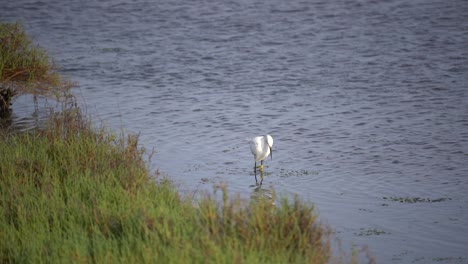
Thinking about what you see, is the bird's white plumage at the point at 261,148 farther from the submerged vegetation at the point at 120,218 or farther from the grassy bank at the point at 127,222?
the grassy bank at the point at 127,222

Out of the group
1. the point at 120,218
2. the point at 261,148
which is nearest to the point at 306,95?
the point at 261,148

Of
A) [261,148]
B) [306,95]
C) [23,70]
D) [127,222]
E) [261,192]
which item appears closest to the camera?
[127,222]

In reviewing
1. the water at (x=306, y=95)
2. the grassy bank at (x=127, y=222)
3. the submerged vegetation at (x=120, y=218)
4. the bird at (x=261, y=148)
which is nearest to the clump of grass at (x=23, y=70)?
the water at (x=306, y=95)

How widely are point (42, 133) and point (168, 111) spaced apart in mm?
4756

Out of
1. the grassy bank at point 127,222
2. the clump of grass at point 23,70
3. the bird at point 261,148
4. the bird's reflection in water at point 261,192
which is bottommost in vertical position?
the bird's reflection in water at point 261,192

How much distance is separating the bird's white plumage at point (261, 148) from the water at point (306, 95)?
0.29 meters

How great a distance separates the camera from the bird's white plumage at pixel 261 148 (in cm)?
1127

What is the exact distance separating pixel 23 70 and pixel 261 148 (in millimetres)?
4140

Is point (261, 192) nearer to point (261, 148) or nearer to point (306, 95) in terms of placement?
point (261, 148)

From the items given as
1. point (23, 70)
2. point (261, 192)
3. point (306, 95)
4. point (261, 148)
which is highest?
point (23, 70)

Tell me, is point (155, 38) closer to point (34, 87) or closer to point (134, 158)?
point (34, 87)

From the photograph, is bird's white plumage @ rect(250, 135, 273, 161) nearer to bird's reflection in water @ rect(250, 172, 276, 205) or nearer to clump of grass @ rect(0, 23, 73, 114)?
bird's reflection in water @ rect(250, 172, 276, 205)

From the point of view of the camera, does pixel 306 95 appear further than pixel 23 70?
Yes

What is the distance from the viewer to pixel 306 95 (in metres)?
→ 16.0
